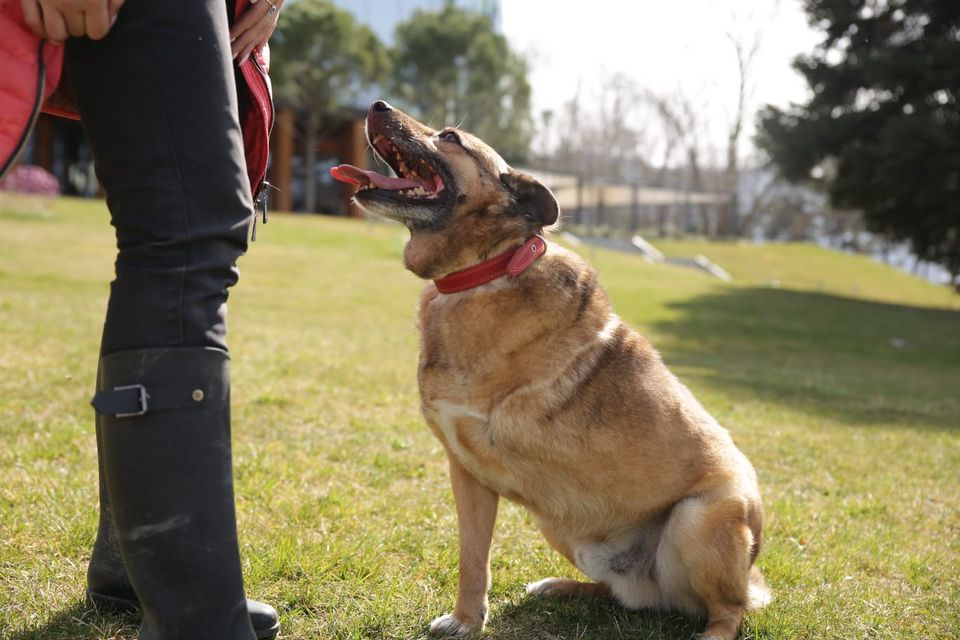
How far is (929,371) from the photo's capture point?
1168cm

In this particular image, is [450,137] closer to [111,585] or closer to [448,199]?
[448,199]

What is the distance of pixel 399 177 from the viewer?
9.55ft

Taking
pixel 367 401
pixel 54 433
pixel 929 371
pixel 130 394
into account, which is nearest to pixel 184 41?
pixel 130 394

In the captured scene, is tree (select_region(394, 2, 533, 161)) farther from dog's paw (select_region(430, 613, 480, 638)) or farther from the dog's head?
dog's paw (select_region(430, 613, 480, 638))

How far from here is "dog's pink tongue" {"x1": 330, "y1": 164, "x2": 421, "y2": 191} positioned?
106 inches

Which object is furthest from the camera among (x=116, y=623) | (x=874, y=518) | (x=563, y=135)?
(x=563, y=135)

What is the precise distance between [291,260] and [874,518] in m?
16.6

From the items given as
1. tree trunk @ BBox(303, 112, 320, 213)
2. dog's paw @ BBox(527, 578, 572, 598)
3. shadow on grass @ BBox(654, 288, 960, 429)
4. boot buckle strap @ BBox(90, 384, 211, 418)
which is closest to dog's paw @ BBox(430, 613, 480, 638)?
dog's paw @ BBox(527, 578, 572, 598)

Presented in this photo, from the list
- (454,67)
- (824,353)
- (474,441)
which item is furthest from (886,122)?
(454,67)

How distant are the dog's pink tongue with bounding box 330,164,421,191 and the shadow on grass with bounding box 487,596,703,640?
58.0 inches

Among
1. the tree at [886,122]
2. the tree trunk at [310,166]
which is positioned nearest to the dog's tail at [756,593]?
the tree at [886,122]

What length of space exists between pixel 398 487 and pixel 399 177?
1758 millimetres

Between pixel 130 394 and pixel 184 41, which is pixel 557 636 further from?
pixel 184 41

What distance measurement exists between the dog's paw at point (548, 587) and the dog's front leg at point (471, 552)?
1.11 ft
